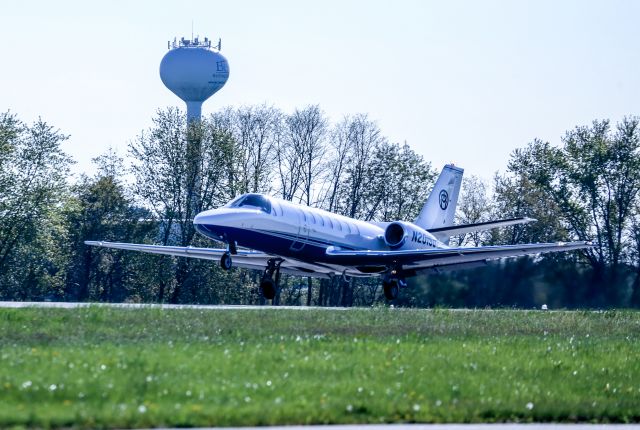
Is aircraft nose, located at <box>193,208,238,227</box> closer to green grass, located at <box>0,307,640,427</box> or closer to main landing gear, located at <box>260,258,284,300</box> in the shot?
main landing gear, located at <box>260,258,284,300</box>

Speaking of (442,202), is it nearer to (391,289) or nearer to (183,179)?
(391,289)

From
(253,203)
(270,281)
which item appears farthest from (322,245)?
(253,203)

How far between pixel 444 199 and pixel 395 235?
22.8ft

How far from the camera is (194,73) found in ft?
284

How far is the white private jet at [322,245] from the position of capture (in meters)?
35.8

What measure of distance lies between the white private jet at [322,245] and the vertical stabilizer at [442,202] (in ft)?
6.90

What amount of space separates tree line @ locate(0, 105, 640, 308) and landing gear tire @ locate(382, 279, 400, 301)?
19391mm

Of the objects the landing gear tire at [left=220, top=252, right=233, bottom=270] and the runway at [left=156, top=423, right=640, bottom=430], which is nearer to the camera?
the runway at [left=156, top=423, right=640, bottom=430]

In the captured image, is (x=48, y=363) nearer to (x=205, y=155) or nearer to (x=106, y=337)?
(x=106, y=337)

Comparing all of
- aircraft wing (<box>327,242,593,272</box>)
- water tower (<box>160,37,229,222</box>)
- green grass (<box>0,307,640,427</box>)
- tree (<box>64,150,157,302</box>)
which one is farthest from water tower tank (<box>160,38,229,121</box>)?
green grass (<box>0,307,640,427</box>)

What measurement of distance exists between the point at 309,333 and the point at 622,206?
52.7 metres

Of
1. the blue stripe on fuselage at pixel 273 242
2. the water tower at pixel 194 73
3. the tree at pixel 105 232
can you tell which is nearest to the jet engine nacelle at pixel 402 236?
the blue stripe on fuselage at pixel 273 242

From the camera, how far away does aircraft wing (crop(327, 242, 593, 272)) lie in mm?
38125

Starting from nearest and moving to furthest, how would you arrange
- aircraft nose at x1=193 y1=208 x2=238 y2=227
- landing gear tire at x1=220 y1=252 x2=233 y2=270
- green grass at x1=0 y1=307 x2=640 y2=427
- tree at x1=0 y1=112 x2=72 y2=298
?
green grass at x1=0 y1=307 x2=640 y2=427 < landing gear tire at x1=220 y1=252 x2=233 y2=270 < aircraft nose at x1=193 y1=208 x2=238 y2=227 < tree at x1=0 y1=112 x2=72 y2=298
